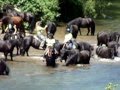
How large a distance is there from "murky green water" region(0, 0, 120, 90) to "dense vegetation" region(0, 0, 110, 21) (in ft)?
23.4

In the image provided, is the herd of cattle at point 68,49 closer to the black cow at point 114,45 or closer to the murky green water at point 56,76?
the black cow at point 114,45

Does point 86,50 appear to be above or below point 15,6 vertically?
below

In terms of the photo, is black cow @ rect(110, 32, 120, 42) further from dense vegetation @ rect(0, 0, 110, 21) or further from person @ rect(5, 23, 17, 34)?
dense vegetation @ rect(0, 0, 110, 21)

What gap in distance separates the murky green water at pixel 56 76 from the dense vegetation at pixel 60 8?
23.4 ft

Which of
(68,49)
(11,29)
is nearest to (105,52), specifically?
(68,49)

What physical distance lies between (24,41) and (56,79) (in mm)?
4866

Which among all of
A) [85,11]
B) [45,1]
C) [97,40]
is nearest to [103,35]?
[97,40]

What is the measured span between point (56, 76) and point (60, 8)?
53.1 feet

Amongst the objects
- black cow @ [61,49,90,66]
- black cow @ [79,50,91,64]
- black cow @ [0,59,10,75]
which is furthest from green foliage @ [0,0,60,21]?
black cow @ [0,59,10,75]

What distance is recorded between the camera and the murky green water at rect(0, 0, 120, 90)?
2165 cm

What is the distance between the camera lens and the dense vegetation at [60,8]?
115ft

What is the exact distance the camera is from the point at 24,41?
2723cm

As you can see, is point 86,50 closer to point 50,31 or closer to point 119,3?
point 50,31

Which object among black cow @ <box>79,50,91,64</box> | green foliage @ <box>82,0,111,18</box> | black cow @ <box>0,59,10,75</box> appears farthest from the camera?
green foliage @ <box>82,0,111,18</box>
